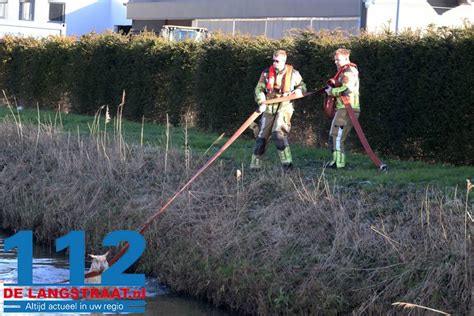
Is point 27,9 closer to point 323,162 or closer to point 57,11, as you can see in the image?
point 57,11

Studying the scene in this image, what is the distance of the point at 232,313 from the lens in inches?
395

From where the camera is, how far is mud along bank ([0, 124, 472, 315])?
29.2 feet

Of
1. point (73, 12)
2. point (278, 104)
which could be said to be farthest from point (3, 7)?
point (278, 104)

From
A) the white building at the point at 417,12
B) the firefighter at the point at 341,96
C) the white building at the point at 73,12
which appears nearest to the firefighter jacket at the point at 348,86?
the firefighter at the point at 341,96

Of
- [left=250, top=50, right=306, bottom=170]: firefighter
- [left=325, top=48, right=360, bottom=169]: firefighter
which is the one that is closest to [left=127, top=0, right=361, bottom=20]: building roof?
[left=325, top=48, right=360, bottom=169]: firefighter

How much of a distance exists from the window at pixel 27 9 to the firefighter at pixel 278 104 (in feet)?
156

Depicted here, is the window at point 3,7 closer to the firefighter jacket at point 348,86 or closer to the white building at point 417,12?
the white building at point 417,12

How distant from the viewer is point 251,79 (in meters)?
17.7

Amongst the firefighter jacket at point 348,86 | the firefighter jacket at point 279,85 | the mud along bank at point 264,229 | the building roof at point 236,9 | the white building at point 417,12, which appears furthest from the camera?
the building roof at point 236,9

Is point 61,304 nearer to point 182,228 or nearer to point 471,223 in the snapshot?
point 182,228

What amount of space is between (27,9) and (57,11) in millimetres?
1855

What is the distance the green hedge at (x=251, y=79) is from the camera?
14.3m

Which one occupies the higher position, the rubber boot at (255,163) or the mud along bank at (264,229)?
the rubber boot at (255,163)

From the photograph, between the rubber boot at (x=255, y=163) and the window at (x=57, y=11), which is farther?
the window at (x=57, y=11)
